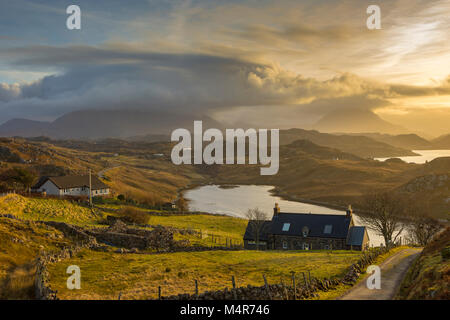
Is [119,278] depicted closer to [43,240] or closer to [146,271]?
[146,271]

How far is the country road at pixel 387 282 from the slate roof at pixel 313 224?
15.7m

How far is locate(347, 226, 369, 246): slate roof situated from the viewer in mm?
60625

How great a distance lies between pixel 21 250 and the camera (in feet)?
136

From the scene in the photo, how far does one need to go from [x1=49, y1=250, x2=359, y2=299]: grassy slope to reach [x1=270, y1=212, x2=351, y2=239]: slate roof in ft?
45.3

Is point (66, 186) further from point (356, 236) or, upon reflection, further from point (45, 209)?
point (356, 236)

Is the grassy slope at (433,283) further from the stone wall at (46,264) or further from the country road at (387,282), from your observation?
the stone wall at (46,264)

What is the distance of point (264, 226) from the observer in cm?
7012

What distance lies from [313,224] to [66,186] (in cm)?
7381

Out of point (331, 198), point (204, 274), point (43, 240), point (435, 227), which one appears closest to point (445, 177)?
point (331, 198)

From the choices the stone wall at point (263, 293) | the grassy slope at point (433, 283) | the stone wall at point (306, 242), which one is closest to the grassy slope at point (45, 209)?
the stone wall at point (306, 242)

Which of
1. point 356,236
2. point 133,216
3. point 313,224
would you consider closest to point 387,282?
point 356,236

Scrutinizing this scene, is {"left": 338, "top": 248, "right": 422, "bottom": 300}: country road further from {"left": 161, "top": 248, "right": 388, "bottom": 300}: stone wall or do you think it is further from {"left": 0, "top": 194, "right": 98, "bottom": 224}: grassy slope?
{"left": 0, "top": 194, "right": 98, "bottom": 224}: grassy slope

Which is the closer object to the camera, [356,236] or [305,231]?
[356,236]

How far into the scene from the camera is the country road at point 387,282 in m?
27.4
